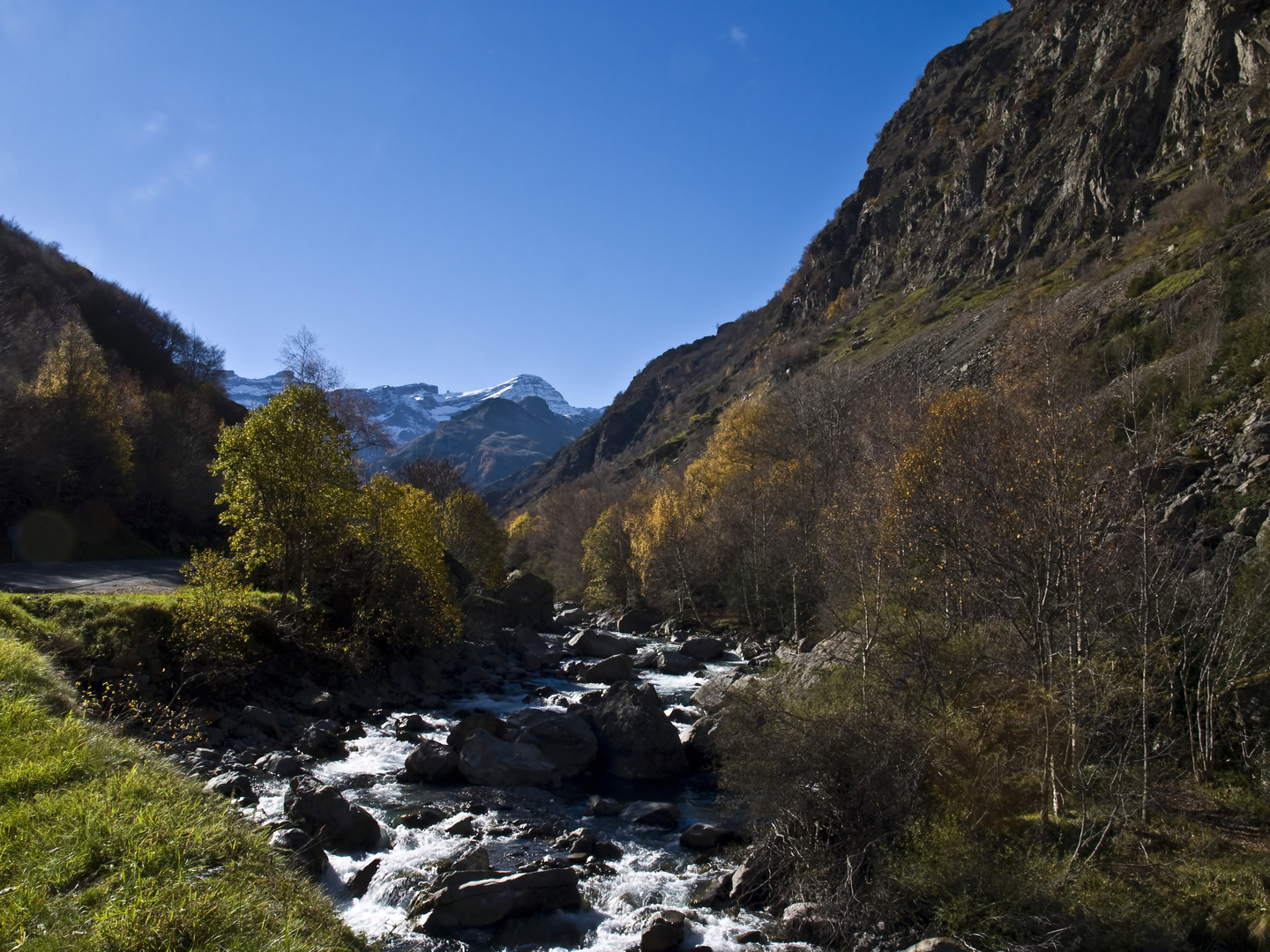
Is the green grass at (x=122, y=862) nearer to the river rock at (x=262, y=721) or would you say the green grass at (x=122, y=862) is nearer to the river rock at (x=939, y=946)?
the river rock at (x=939, y=946)

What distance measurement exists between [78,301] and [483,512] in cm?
5418

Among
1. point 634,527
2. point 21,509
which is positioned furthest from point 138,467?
point 634,527

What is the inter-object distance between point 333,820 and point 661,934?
704cm

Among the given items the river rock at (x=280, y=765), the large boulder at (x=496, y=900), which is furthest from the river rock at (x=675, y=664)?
the large boulder at (x=496, y=900)

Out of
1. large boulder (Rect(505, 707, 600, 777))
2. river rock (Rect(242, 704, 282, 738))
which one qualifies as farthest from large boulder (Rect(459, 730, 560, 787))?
river rock (Rect(242, 704, 282, 738))

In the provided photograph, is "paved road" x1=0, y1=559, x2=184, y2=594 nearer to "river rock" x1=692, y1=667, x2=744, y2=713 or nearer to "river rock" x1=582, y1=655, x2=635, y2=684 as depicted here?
"river rock" x1=582, y1=655, x2=635, y2=684

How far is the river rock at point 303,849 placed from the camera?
11305 millimetres

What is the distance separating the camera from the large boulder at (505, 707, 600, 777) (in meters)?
18.8

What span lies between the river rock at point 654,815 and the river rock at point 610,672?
1447cm

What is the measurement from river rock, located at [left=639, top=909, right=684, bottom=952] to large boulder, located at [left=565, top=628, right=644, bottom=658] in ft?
88.3

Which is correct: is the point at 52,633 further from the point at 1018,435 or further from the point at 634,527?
the point at 634,527

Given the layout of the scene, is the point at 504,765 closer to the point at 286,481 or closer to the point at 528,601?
the point at 286,481

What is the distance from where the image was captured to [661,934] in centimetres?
1056

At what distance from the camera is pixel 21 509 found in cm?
3706
